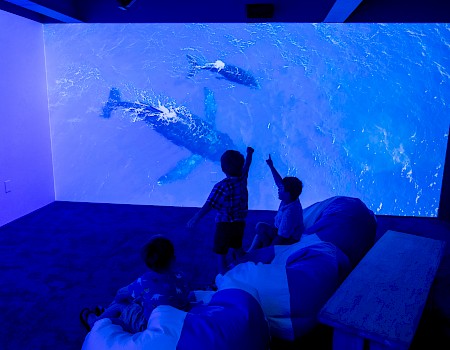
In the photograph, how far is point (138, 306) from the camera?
1.84 m

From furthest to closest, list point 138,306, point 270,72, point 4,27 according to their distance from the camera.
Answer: point 270,72, point 4,27, point 138,306

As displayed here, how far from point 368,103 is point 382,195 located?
2639 millimetres

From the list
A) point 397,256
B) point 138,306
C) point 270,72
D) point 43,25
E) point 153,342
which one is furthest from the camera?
point 270,72

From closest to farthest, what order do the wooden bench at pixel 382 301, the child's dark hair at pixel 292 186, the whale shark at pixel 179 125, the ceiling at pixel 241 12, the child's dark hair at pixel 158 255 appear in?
the wooden bench at pixel 382 301, the child's dark hair at pixel 158 255, the child's dark hair at pixel 292 186, the ceiling at pixel 241 12, the whale shark at pixel 179 125

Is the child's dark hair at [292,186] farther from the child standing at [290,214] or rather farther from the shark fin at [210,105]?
the shark fin at [210,105]

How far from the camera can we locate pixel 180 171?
5.80 m

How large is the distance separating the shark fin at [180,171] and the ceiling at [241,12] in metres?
2.06

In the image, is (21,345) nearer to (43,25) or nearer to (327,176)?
(43,25)

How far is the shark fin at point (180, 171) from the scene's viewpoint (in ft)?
18.5

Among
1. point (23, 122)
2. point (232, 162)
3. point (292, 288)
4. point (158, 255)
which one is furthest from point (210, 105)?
point (292, 288)

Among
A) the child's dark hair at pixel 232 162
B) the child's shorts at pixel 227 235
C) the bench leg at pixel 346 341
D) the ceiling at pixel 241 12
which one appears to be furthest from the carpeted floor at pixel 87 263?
the ceiling at pixel 241 12

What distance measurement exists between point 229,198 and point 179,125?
335 centimetres

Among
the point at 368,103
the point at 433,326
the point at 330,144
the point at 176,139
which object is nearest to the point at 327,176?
the point at 330,144

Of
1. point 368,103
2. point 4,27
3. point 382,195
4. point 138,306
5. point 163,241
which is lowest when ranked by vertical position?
point 382,195
